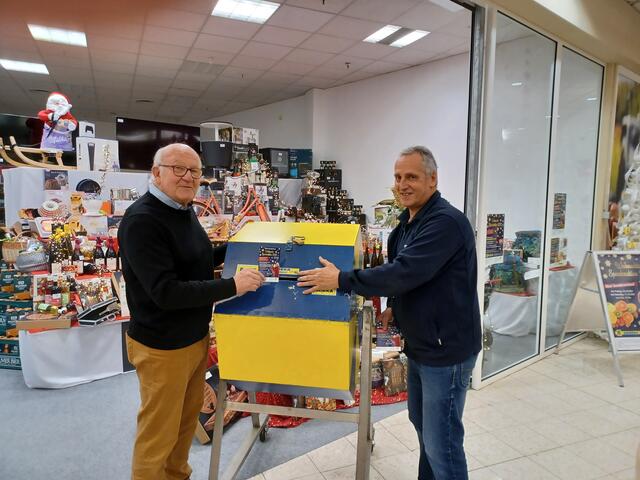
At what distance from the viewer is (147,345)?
167 centimetres

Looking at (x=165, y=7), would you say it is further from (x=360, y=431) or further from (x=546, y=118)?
(x=360, y=431)

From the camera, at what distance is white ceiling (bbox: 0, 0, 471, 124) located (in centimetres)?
471

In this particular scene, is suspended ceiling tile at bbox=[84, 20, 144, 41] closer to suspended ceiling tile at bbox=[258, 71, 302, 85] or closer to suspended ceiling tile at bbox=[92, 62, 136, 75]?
suspended ceiling tile at bbox=[92, 62, 136, 75]

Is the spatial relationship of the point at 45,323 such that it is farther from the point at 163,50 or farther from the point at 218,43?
the point at 163,50

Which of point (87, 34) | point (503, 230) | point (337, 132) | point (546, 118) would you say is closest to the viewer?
point (503, 230)

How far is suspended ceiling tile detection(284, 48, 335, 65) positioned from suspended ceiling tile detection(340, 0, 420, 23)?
1.37 metres

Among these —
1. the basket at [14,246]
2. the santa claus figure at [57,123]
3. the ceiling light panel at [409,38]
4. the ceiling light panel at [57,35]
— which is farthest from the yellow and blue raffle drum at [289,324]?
the ceiling light panel at [57,35]

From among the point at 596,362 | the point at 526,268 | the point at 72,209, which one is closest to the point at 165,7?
the point at 72,209

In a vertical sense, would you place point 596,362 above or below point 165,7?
below

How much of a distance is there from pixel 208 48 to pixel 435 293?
561 centimetres

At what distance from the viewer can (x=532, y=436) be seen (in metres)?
2.64

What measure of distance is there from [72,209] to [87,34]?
3.31 metres

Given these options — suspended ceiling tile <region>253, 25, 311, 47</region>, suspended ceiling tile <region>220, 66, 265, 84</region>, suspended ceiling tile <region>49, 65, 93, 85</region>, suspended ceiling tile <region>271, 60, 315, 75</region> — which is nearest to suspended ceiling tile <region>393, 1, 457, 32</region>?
suspended ceiling tile <region>253, 25, 311, 47</region>

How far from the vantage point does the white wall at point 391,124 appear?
6.00 meters
